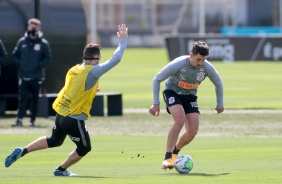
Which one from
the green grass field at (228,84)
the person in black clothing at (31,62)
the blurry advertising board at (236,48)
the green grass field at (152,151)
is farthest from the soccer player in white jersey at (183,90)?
the blurry advertising board at (236,48)

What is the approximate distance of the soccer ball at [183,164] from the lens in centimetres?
1366

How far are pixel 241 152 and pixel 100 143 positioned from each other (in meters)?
3.24

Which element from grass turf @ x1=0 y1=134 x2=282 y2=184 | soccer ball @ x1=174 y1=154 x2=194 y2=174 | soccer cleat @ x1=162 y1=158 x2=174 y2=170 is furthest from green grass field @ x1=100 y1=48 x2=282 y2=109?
soccer ball @ x1=174 y1=154 x2=194 y2=174

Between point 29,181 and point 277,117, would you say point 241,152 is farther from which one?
point 277,117

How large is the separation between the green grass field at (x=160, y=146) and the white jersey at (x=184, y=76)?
44.4 inches

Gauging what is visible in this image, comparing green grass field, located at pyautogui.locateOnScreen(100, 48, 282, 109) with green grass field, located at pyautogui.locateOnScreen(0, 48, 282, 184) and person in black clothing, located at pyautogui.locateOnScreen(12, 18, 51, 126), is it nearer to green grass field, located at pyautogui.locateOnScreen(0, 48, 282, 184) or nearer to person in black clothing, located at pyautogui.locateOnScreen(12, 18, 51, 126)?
green grass field, located at pyautogui.locateOnScreen(0, 48, 282, 184)

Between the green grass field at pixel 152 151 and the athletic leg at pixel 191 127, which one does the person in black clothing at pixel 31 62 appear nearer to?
the green grass field at pixel 152 151

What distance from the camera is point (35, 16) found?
25906 millimetres

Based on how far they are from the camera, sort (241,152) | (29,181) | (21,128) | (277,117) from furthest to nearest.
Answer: (277,117), (21,128), (241,152), (29,181)

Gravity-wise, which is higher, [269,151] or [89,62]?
[89,62]

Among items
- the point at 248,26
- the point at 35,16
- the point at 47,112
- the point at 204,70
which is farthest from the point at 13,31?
the point at 248,26

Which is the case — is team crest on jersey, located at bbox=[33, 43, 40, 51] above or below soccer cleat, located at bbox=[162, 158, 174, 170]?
above

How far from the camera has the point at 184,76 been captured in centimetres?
1440

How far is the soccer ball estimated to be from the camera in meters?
13.7
